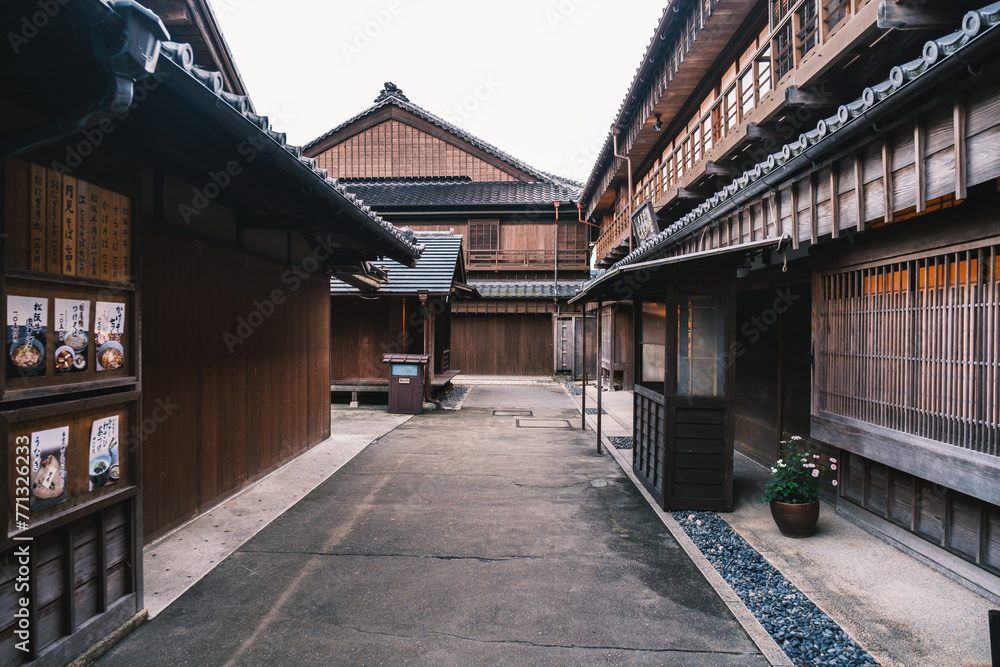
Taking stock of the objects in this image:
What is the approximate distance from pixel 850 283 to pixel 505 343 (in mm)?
17208

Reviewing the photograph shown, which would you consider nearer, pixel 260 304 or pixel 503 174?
pixel 260 304

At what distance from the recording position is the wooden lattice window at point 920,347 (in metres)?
3.68

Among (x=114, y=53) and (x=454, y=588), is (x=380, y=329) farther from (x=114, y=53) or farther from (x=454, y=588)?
(x=114, y=53)

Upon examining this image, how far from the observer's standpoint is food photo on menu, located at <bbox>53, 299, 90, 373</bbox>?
281cm

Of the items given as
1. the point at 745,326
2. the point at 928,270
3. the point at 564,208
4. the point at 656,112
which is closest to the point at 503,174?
the point at 564,208

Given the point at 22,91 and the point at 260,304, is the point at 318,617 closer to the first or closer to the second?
the point at 22,91

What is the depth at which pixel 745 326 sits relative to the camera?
7961 millimetres

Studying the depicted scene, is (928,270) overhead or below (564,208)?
below

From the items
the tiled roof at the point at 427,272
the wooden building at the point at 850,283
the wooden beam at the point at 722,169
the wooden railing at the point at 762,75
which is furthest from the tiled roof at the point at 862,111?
the tiled roof at the point at 427,272

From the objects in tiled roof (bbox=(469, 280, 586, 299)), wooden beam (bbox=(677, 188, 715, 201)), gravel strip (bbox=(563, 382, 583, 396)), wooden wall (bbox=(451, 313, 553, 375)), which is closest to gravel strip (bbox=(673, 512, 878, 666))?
wooden beam (bbox=(677, 188, 715, 201))

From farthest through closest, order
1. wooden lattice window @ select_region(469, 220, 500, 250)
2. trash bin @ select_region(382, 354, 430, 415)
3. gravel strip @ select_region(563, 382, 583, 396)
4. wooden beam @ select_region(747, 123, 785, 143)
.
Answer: wooden lattice window @ select_region(469, 220, 500, 250) → gravel strip @ select_region(563, 382, 583, 396) → trash bin @ select_region(382, 354, 430, 415) → wooden beam @ select_region(747, 123, 785, 143)

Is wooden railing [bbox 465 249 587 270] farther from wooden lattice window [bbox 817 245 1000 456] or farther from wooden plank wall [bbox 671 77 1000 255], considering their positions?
wooden lattice window [bbox 817 245 1000 456]

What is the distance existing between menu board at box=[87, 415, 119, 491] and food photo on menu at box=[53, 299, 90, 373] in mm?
399

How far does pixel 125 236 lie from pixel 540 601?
3.94 metres
